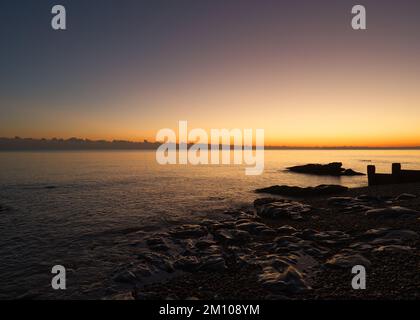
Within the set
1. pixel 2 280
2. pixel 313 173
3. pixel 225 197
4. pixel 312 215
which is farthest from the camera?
pixel 313 173

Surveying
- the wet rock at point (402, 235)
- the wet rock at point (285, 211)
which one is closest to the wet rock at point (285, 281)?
the wet rock at point (402, 235)

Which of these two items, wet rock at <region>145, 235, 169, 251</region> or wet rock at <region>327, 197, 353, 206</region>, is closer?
wet rock at <region>145, 235, 169, 251</region>

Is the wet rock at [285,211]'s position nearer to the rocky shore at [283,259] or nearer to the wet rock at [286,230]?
the rocky shore at [283,259]

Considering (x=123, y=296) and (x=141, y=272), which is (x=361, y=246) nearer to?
(x=141, y=272)

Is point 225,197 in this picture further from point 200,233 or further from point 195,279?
point 195,279

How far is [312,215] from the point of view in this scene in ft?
63.9

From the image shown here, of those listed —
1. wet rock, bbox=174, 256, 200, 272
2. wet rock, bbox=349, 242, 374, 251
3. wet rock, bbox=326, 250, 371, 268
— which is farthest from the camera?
wet rock, bbox=349, 242, 374, 251

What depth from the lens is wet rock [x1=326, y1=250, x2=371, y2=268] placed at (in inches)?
402

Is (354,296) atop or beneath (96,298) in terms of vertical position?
atop

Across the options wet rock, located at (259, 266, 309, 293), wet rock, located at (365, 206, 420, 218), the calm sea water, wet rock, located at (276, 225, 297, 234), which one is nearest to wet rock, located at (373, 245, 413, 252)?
wet rock, located at (259, 266, 309, 293)

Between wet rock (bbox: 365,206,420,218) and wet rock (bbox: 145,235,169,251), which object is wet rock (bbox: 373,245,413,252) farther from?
wet rock (bbox: 145,235,169,251)
